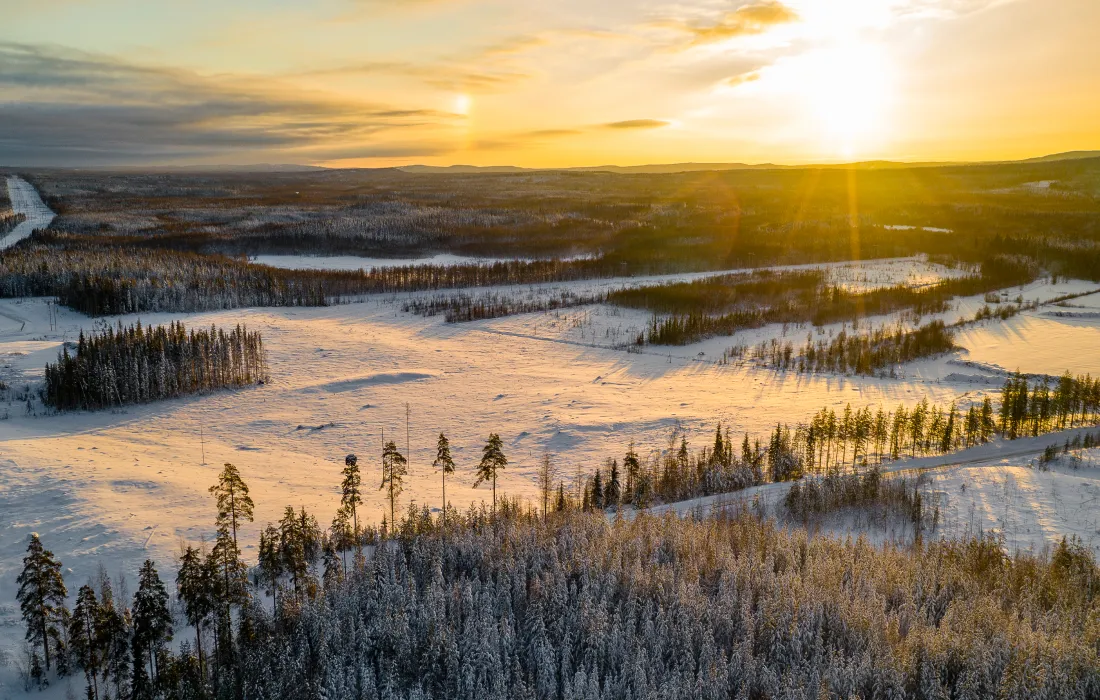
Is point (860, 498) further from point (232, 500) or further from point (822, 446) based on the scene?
point (232, 500)

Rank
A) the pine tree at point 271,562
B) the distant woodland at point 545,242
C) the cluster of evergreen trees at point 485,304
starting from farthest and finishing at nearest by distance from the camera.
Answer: the distant woodland at point 545,242, the cluster of evergreen trees at point 485,304, the pine tree at point 271,562

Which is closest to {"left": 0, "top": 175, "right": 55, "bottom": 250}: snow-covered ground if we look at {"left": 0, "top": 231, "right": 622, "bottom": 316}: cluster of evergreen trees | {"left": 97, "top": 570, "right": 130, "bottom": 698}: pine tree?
{"left": 0, "top": 231, "right": 622, "bottom": 316}: cluster of evergreen trees

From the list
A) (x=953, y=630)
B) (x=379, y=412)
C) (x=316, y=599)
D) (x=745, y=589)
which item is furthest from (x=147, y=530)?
(x=953, y=630)

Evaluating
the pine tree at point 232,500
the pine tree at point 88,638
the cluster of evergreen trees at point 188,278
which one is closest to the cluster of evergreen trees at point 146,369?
the pine tree at point 232,500

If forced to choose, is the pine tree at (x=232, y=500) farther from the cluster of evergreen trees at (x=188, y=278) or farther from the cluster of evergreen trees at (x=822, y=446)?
the cluster of evergreen trees at (x=188, y=278)

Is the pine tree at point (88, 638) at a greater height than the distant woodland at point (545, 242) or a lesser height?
lesser

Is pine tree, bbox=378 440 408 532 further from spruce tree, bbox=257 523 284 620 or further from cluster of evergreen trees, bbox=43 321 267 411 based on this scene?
cluster of evergreen trees, bbox=43 321 267 411
